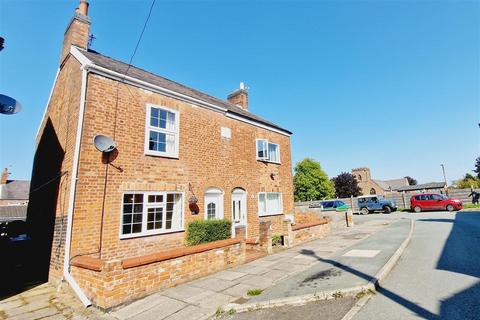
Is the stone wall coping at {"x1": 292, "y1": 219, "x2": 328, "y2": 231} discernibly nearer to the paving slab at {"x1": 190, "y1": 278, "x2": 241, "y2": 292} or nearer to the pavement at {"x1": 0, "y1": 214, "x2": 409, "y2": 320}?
the pavement at {"x1": 0, "y1": 214, "x2": 409, "y2": 320}

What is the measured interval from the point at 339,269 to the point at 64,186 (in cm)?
917

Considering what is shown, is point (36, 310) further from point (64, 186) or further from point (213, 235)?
point (213, 235)

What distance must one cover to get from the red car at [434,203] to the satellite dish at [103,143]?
1160 inches

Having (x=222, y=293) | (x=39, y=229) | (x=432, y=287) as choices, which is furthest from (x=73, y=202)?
(x=432, y=287)

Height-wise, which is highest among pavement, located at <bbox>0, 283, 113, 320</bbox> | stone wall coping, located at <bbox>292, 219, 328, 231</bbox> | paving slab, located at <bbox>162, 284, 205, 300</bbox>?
stone wall coping, located at <bbox>292, 219, 328, 231</bbox>

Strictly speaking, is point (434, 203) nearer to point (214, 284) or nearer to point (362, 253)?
point (362, 253)

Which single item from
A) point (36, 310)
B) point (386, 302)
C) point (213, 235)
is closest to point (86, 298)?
point (36, 310)

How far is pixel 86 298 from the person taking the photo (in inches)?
239

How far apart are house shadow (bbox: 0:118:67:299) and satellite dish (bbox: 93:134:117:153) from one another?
2.10 meters

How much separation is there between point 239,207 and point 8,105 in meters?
10.1

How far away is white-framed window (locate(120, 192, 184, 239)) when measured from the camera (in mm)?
8805

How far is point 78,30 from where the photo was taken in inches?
411

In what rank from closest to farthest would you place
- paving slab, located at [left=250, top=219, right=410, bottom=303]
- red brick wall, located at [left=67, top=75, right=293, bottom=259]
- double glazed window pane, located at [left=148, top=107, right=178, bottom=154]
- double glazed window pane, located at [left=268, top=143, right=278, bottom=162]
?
paving slab, located at [left=250, top=219, right=410, bottom=303] < red brick wall, located at [left=67, top=75, right=293, bottom=259] < double glazed window pane, located at [left=148, top=107, right=178, bottom=154] < double glazed window pane, located at [left=268, top=143, right=278, bottom=162]

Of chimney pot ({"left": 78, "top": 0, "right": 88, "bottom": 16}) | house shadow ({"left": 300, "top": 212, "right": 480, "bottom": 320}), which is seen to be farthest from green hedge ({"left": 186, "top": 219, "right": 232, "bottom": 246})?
chimney pot ({"left": 78, "top": 0, "right": 88, "bottom": 16})
